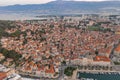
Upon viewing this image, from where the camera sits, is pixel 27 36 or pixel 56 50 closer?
pixel 56 50

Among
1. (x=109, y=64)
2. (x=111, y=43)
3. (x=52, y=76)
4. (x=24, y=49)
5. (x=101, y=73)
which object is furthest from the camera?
(x=111, y=43)

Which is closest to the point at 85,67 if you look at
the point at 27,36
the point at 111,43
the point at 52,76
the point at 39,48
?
the point at 52,76

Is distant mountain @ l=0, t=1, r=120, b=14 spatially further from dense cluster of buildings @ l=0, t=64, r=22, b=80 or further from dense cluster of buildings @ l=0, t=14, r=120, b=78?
dense cluster of buildings @ l=0, t=64, r=22, b=80

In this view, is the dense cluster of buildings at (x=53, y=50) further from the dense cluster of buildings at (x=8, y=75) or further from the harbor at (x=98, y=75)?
the dense cluster of buildings at (x=8, y=75)

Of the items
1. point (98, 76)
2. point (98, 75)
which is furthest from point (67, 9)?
point (98, 76)

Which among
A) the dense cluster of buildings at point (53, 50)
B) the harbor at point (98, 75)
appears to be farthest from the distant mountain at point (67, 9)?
the harbor at point (98, 75)

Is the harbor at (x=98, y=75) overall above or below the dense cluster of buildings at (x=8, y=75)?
below

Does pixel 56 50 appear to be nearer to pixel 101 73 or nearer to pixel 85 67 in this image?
pixel 85 67

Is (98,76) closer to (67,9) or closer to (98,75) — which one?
(98,75)

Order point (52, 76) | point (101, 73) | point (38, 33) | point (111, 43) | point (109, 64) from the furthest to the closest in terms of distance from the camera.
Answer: point (38, 33), point (111, 43), point (109, 64), point (101, 73), point (52, 76)

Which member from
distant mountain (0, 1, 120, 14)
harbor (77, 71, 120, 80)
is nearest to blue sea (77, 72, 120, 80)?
harbor (77, 71, 120, 80)
